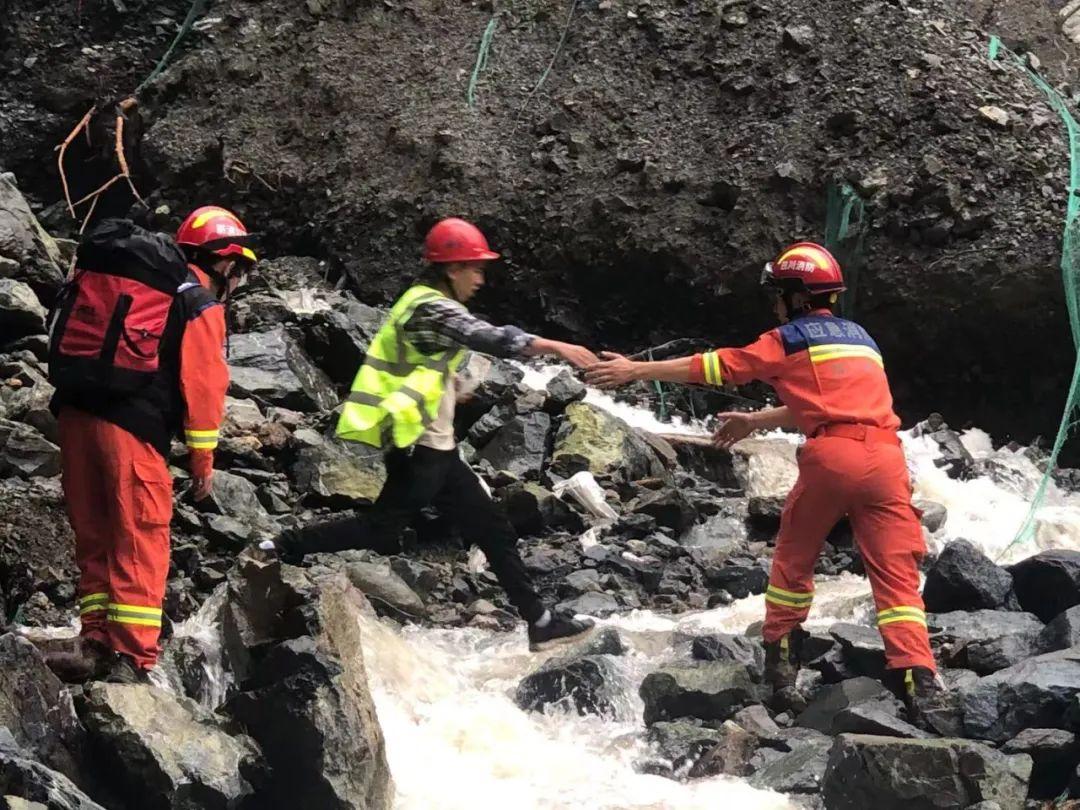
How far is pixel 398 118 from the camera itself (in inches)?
535

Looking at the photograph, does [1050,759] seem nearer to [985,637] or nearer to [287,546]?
[985,637]

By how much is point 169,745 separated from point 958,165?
10.2m

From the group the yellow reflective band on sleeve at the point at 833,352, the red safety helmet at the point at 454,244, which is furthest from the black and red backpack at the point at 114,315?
the yellow reflective band on sleeve at the point at 833,352

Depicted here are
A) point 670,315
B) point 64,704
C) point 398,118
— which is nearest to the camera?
point 64,704

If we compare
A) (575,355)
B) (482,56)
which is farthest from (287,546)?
(482,56)

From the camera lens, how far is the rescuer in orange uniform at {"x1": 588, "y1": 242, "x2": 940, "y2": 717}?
4.75 metres

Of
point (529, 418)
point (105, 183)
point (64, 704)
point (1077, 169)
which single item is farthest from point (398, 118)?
point (64, 704)

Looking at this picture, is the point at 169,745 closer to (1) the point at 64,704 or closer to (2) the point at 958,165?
(1) the point at 64,704

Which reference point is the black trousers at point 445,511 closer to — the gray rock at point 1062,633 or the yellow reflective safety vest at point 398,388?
the yellow reflective safety vest at point 398,388

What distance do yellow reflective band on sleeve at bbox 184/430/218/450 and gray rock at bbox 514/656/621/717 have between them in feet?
5.62

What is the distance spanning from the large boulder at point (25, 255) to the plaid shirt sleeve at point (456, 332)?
4.55m

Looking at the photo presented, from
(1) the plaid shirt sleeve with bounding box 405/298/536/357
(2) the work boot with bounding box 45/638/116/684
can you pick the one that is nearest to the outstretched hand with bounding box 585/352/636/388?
(1) the plaid shirt sleeve with bounding box 405/298/536/357

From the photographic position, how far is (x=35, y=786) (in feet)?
10.1

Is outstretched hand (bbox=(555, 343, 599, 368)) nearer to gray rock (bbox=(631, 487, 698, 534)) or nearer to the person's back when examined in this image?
the person's back
